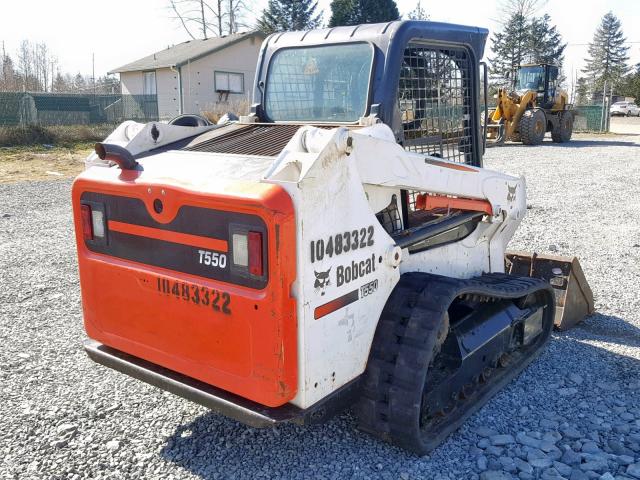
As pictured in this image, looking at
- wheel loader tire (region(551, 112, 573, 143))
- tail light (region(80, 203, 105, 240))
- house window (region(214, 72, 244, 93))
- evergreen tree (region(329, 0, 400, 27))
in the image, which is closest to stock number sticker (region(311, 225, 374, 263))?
tail light (region(80, 203, 105, 240))

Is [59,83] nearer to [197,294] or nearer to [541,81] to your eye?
[541,81]

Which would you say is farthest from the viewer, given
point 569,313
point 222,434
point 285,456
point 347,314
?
point 569,313

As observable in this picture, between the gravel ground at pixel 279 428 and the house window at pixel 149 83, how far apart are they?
102ft

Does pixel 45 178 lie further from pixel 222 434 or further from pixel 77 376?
pixel 222 434

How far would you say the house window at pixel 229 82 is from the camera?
33.2 meters

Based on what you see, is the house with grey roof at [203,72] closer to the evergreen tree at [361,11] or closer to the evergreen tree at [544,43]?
the evergreen tree at [361,11]

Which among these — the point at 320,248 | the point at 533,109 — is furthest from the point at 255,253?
the point at 533,109

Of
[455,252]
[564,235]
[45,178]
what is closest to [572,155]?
[564,235]

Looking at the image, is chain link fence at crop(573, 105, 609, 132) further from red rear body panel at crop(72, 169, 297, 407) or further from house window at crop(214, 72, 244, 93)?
red rear body panel at crop(72, 169, 297, 407)

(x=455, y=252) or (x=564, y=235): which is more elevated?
(x=455, y=252)

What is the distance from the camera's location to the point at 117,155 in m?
3.10

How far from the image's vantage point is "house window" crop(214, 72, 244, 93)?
33.2 m

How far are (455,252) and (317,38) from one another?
1.58 meters

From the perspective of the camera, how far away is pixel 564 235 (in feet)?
26.5
